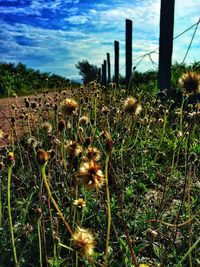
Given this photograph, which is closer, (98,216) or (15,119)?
(98,216)

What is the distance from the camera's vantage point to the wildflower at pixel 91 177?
110 cm

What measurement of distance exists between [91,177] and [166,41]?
5203mm

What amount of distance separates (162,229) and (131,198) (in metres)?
0.60

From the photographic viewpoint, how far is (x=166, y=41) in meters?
6.06

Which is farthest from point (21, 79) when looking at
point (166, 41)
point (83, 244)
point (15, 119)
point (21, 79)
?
point (83, 244)

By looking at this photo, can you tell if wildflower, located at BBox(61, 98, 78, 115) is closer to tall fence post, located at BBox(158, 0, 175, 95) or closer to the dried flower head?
the dried flower head

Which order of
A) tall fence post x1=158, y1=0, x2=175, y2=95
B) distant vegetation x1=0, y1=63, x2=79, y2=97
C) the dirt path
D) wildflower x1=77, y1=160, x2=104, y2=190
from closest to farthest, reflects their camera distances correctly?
1. wildflower x1=77, y1=160, x2=104, y2=190
2. the dirt path
3. tall fence post x1=158, y1=0, x2=175, y2=95
4. distant vegetation x1=0, y1=63, x2=79, y2=97

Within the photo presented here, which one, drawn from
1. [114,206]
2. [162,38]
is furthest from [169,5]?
[114,206]

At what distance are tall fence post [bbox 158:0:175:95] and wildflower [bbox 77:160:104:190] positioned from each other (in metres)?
4.97

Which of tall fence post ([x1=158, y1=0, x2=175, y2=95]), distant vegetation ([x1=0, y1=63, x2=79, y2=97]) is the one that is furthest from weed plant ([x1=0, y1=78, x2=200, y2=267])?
distant vegetation ([x1=0, y1=63, x2=79, y2=97])

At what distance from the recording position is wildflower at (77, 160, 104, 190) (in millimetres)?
1097

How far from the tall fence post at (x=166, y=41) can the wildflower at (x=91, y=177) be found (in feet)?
16.3

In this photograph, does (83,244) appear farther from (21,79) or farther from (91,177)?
(21,79)

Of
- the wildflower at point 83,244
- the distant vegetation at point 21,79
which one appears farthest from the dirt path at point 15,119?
the distant vegetation at point 21,79
